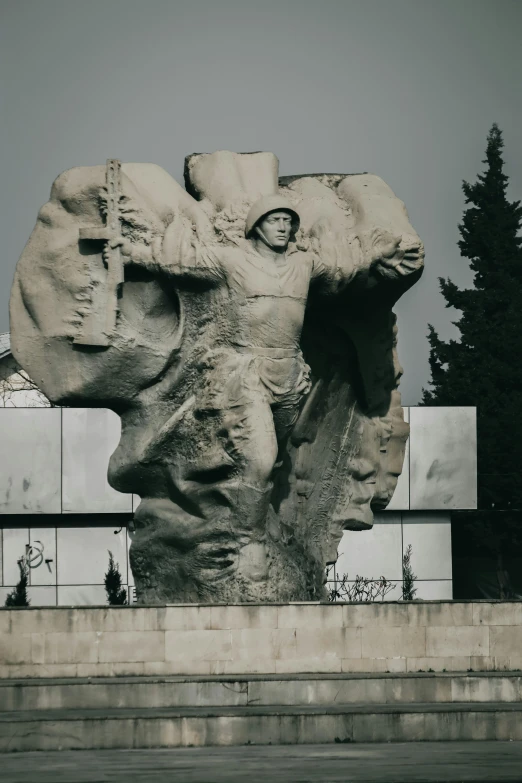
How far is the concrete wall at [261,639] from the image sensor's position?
666 inches

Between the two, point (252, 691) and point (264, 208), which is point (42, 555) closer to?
point (264, 208)

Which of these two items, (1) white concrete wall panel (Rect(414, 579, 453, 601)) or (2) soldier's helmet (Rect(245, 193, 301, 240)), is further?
(1) white concrete wall panel (Rect(414, 579, 453, 601))

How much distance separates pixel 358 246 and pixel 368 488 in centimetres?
322

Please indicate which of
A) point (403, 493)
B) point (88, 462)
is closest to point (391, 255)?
point (88, 462)

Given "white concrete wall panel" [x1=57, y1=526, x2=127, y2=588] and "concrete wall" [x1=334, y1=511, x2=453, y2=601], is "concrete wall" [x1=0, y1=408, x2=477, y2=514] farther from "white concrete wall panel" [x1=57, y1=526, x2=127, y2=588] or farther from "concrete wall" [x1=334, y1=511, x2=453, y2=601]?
"concrete wall" [x1=334, y1=511, x2=453, y2=601]

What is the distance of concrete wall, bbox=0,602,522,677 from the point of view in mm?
16906

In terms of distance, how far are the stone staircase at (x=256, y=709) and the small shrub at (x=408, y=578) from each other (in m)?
12.7

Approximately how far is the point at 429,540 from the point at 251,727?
1676 cm

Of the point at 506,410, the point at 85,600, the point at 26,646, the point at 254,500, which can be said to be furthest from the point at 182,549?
the point at 506,410

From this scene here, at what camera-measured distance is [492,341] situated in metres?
33.8

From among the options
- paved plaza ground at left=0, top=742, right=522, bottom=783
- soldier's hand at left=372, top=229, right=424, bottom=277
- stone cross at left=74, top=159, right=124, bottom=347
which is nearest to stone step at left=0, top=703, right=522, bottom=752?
paved plaza ground at left=0, top=742, right=522, bottom=783

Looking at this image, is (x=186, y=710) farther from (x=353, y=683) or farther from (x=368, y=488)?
(x=368, y=488)

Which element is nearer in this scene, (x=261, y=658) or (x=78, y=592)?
(x=261, y=658)

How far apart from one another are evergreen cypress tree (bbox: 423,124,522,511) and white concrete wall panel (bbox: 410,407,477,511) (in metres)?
3.03
